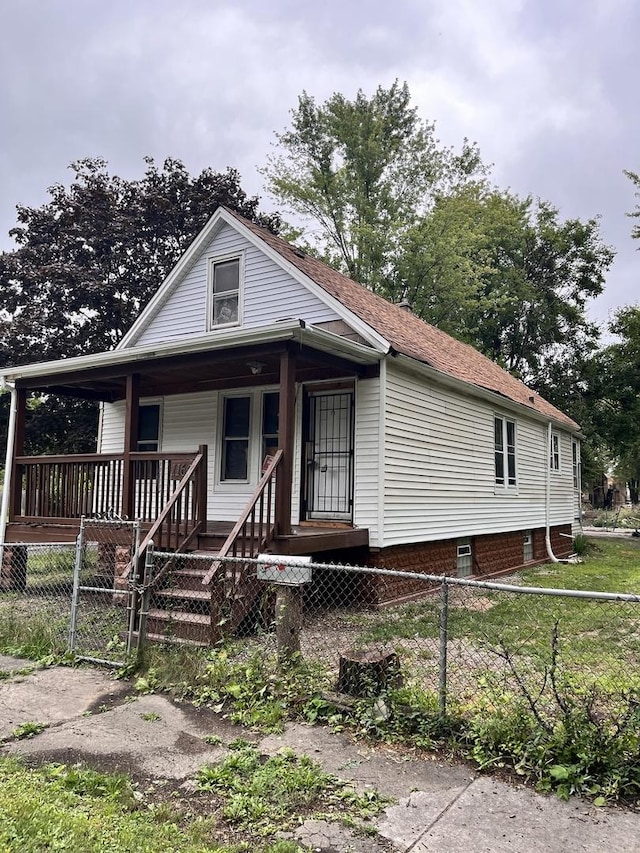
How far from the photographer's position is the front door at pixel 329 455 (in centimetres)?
928

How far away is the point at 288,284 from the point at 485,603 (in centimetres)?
603

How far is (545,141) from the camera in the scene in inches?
779

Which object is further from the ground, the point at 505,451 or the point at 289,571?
the point at 505,451

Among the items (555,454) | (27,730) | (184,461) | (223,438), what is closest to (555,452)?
(555,454)

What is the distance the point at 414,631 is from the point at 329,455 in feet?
10.4

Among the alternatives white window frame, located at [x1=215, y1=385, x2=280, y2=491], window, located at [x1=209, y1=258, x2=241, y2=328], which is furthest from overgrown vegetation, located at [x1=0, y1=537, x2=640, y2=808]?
window, located at [x1=209, y1=258, x2=241, y2=328]

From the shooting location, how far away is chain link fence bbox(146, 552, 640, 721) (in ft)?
13.8

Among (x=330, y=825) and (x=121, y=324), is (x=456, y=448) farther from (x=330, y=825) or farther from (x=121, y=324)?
(x=121, y=324)

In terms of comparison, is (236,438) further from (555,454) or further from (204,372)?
(555,454)

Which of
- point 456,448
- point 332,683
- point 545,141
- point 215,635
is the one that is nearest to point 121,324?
point 456,448

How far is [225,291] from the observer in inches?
445

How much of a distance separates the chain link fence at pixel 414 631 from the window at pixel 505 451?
12.3 feet

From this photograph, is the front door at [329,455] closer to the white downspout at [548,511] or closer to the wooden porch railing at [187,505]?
the wooden porch railing at [187,505]

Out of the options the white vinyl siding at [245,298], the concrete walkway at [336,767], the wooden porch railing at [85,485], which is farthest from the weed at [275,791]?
the white vinyl siding at [245,298]
